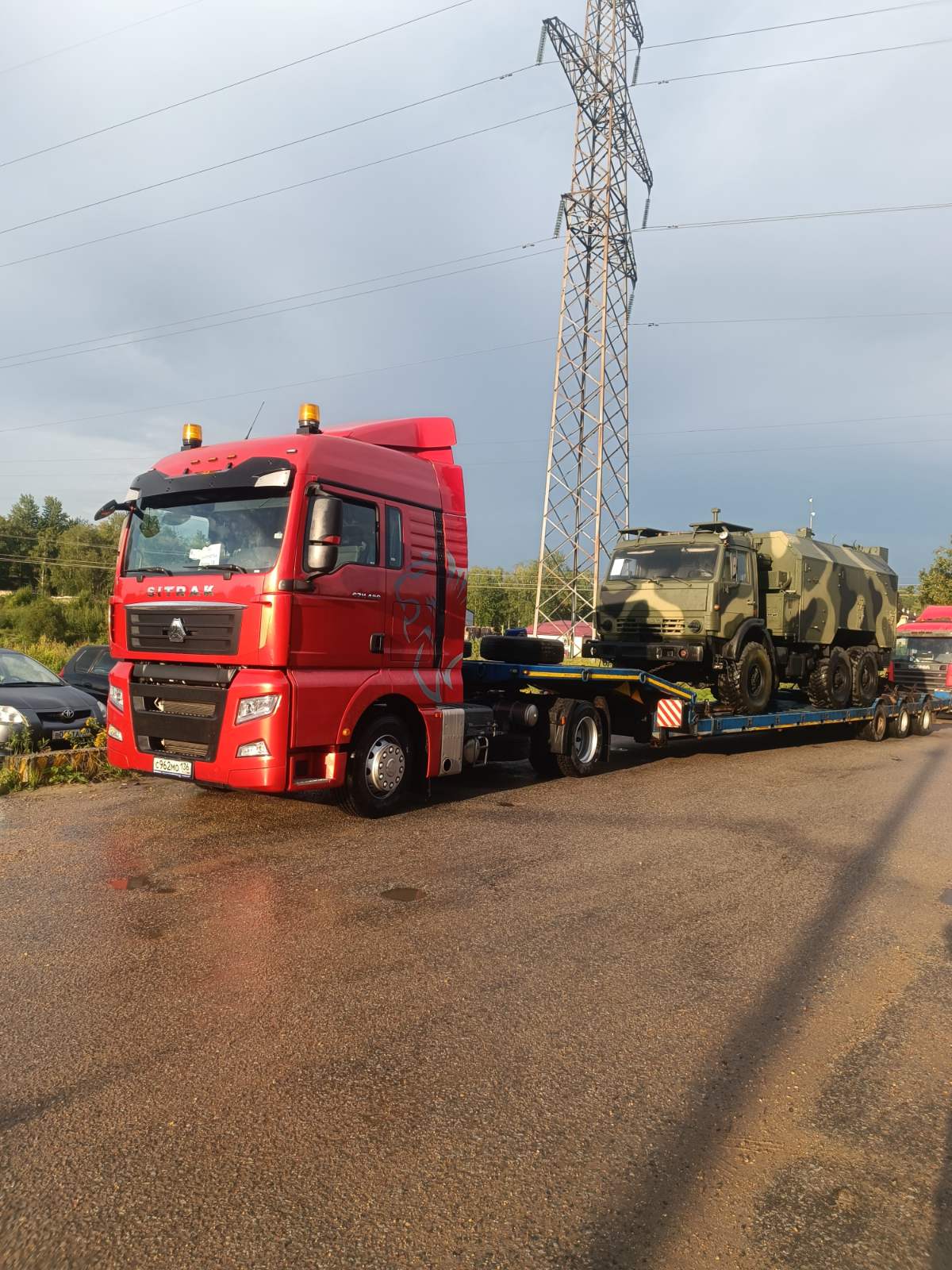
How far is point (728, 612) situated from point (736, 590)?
1.30 ft

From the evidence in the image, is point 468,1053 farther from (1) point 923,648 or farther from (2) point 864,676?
(1) point 923,648

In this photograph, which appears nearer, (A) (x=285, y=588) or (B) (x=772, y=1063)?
(B) (x=772, y=1063)

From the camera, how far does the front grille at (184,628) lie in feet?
22.5

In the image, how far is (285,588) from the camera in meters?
6.74

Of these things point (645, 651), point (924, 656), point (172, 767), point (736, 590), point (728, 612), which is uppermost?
point (736, 590)

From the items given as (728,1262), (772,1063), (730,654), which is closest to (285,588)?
(772,1063)

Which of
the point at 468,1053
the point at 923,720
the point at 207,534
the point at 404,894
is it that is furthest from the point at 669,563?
the point at 468,1053

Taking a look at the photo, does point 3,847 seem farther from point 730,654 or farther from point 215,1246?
point 730,654

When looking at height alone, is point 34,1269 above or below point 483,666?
below

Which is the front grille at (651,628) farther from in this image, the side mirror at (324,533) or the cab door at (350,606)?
the side mirror at (324,533)

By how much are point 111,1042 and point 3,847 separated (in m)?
3.47

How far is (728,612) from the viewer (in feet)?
40.9

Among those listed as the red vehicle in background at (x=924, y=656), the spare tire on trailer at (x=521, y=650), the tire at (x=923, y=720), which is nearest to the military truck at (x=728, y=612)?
the spare tire on trailer at (x=521, y=650)

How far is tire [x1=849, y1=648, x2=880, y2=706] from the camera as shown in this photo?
1547 cm
